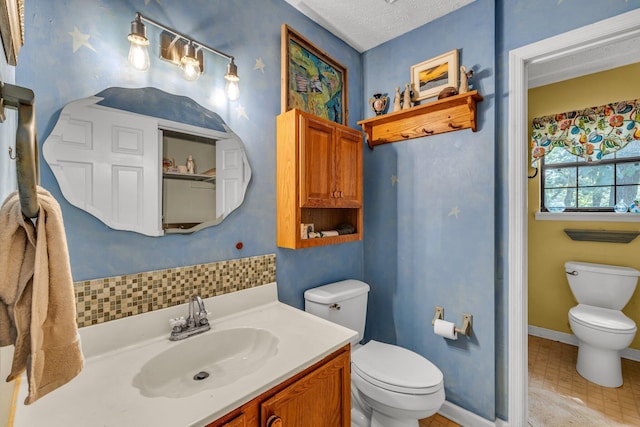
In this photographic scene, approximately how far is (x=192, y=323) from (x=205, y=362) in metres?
0.16

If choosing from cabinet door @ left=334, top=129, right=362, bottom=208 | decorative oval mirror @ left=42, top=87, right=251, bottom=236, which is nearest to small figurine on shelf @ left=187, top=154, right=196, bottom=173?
decorative oval mirror @ left=42, top=87, right=251, bottom=236

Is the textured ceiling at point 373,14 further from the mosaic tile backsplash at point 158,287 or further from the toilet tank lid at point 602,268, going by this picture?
the toilet tank lid at point 602,268

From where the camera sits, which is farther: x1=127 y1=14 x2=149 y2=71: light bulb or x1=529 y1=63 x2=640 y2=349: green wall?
x1=529 y1=63 x2=640 y2=349: green wall

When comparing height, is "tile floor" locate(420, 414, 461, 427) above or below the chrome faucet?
below

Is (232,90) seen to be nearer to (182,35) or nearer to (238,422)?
(182,35)

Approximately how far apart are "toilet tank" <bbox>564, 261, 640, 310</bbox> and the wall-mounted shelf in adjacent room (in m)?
0.22

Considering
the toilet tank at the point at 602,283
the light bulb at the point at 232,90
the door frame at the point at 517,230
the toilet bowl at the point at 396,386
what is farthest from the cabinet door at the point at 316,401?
the toilet tank at the point at 602,283

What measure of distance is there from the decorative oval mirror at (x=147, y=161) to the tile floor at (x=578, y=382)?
8.53 ft

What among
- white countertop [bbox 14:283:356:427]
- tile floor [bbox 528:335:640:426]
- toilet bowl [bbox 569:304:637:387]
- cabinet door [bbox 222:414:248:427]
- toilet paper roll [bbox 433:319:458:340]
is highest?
white countertop [bbox 14:283:356:427]

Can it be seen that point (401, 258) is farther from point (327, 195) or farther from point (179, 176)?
point (179, 176)

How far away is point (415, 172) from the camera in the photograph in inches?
74.0

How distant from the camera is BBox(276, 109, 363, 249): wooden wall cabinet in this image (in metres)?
1.48

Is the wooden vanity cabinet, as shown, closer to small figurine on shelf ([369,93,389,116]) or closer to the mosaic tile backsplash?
the mosaic tile backsplash

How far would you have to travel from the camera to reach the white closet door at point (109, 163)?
0.94 m
